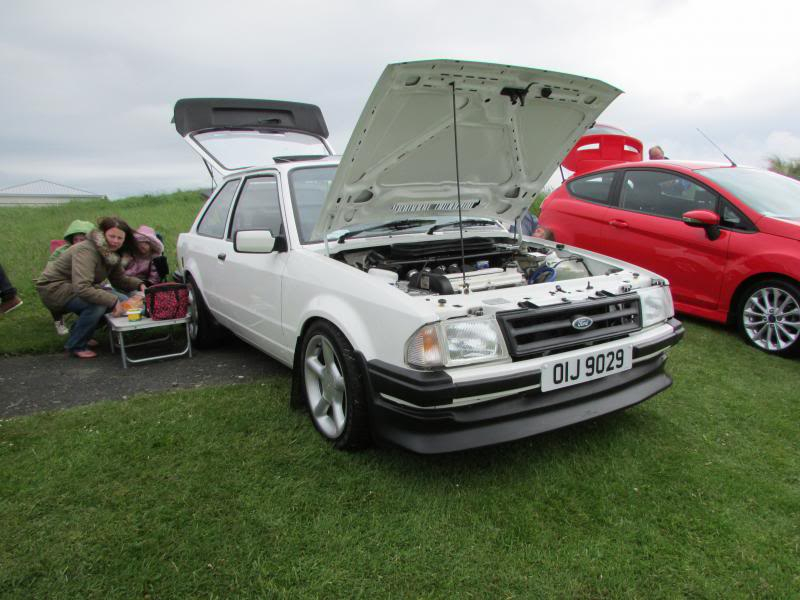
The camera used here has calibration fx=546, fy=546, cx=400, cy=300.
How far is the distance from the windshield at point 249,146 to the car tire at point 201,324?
116 cm

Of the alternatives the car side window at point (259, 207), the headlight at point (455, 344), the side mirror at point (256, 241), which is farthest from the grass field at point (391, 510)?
the car side window at point (259, 207)

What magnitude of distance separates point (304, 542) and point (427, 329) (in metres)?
1.00

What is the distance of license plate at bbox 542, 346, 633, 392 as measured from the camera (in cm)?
245

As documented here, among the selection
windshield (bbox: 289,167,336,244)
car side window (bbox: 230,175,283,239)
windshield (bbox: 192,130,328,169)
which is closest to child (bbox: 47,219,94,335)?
windshield (bbox: 192,130,328,169)

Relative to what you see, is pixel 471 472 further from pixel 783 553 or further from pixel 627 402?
pixel 783 553

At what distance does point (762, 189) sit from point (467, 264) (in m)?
3.22

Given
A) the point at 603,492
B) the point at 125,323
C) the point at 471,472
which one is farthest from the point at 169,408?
the point at 603,492

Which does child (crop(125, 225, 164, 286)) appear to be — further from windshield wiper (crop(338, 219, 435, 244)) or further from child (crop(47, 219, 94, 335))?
windshield wiper (crop(338, 219, 435, 244))

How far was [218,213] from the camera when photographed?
15.1 ft

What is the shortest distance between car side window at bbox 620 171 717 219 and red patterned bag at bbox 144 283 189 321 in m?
4.33

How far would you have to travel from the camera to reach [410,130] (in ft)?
9.73

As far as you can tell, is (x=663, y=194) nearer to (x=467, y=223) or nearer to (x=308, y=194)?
(x=467, y=223)

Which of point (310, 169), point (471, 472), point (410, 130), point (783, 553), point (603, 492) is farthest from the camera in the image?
point (310, 169)

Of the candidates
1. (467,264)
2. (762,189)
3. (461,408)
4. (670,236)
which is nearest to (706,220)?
(670,236)
